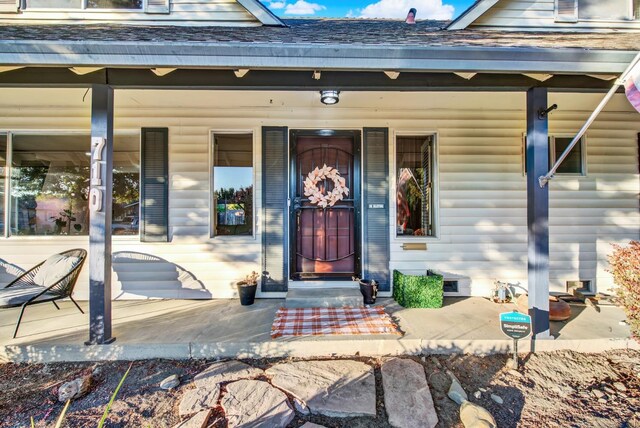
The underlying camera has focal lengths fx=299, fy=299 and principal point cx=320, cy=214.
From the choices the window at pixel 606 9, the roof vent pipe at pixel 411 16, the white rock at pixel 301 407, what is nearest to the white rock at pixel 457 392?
the white rock at pixel 301 407

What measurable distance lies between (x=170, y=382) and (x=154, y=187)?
2414 millimetres

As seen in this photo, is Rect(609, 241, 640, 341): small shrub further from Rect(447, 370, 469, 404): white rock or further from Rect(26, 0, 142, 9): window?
Rect(26, 0, 142, 9): window

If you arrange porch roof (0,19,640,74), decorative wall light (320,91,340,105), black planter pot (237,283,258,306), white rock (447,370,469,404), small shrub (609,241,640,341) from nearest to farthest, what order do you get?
white rock (447,370,469,404) → porch roof (0,19,640,74) → small shrub (609,241,640,341) → decorative wall light (320,91,340,105) → black planter pot (237,283,258,306)

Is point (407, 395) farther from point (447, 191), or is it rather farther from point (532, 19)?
point (532, 19)

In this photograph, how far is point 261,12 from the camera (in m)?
3.73

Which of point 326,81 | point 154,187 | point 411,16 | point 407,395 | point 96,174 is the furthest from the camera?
point 411,16

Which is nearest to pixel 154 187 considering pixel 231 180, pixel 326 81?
pixel 231 180

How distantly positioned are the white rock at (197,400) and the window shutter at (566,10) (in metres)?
5.53

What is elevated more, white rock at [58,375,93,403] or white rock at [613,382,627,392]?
white rock at [58,375,93,403]

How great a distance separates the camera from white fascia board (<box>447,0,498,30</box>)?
3.70m

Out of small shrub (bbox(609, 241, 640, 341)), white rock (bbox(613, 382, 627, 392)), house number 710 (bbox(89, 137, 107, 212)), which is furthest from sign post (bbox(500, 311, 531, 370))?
house number 710 (bbox(89, 137, 107, 212))

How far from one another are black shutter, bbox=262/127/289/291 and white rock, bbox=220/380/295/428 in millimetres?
1726

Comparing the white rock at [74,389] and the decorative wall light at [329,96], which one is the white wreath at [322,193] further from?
the white rock at [74,389]

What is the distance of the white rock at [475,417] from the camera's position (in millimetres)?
1725
